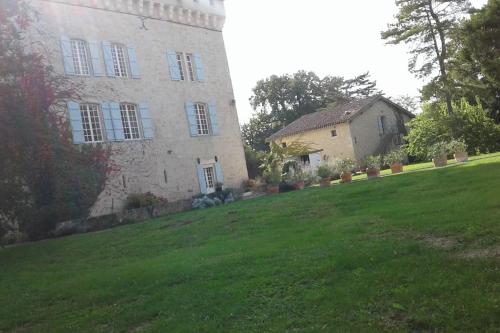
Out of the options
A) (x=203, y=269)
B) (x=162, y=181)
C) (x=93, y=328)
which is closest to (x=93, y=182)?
(x=162, y=181)

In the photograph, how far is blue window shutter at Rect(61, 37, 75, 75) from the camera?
19406mm

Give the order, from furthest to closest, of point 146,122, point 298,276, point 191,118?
point 191,118, point 146,122, point 298,276

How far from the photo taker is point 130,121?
21844 mm

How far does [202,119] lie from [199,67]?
285 centimetres

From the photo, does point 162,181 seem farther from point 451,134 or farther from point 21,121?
point 451,134

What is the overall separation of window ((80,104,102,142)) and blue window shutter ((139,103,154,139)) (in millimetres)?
2236

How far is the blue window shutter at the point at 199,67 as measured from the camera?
25.3 metres

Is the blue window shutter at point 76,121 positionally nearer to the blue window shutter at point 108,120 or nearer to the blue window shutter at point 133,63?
the blue window shutter at point 108,120

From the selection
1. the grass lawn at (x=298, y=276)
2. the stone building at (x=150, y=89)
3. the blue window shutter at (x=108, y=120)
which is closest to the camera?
the grass lawn at (x=298, y=276)

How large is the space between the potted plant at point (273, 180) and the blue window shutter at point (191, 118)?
437 centimetres

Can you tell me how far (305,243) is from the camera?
24.8 ft

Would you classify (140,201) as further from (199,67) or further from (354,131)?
(354,131)

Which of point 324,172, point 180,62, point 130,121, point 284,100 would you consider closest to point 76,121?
point 130,121

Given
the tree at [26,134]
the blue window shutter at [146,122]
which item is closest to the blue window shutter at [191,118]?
the blue window shutter at [146,122]
